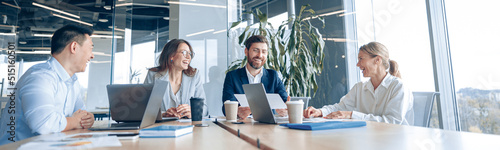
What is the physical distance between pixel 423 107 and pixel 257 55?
145 cm

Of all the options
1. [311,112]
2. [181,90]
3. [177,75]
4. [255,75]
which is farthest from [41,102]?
[255,75]

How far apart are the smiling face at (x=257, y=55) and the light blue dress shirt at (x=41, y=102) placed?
5.03ft

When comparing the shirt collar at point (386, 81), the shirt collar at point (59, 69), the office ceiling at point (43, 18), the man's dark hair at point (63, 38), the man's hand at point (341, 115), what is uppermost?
the office ceiling at point (43, 18)

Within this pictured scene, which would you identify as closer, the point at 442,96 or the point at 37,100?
the point at 37,100

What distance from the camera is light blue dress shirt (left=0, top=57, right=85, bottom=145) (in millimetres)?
1215

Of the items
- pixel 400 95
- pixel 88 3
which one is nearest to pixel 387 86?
pixel 400 95

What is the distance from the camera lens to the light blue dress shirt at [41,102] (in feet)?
3.99

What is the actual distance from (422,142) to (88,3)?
124 inches

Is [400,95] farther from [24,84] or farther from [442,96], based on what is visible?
[24,84]

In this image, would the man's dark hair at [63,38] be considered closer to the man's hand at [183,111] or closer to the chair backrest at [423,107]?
the man's hand at [183,111]

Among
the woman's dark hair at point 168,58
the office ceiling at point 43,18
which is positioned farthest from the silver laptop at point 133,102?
the woman's dark hair at point 168,58

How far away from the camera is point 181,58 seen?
257 cm

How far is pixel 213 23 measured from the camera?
3.82 meters

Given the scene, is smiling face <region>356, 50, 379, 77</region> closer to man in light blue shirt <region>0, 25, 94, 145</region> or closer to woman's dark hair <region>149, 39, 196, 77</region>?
woman's dark hair <region>149, 39, 196, 77</region>
